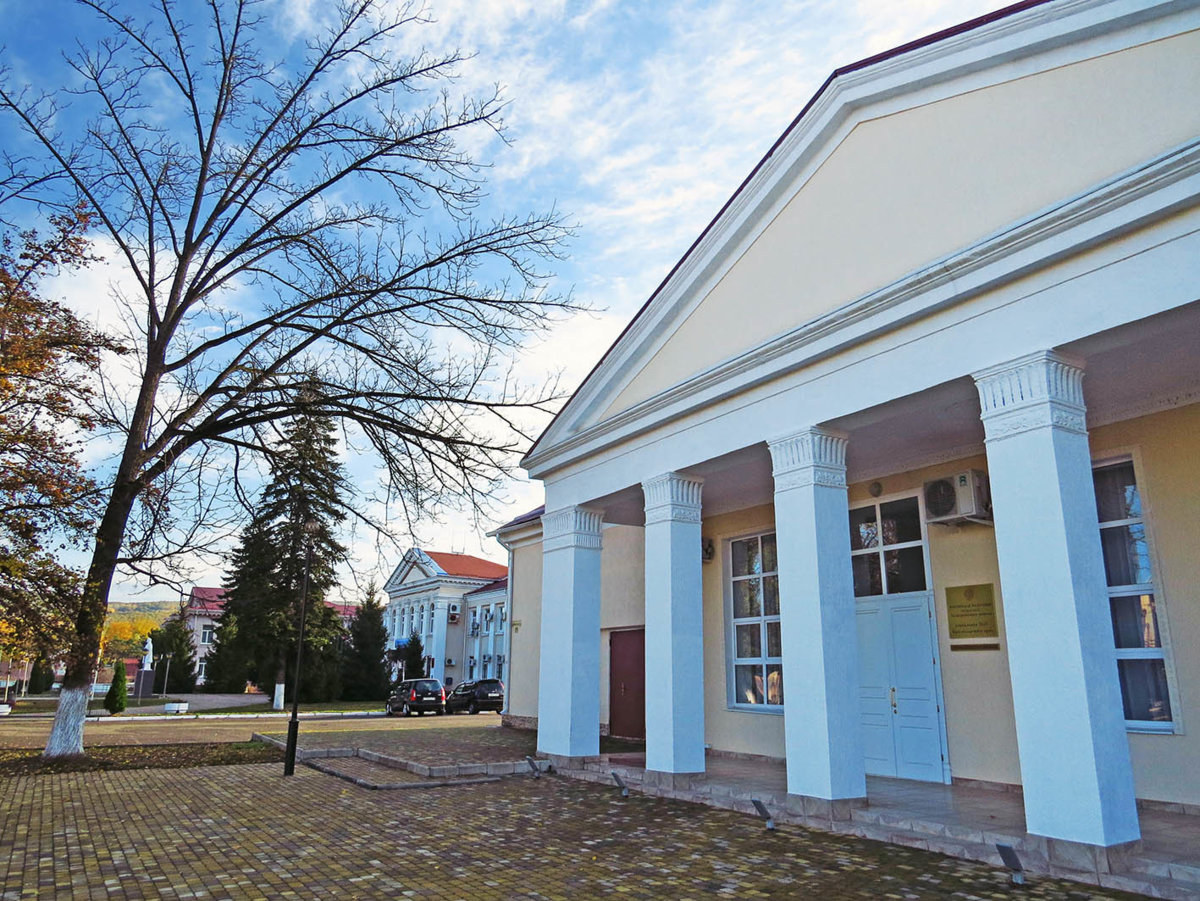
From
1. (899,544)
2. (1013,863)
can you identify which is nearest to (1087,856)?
(1013,863)

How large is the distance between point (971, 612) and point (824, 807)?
354 centimetres

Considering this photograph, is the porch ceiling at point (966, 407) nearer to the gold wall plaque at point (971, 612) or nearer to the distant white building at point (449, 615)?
the gold wall plaque at point (971, 612)

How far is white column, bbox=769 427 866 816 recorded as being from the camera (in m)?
7.86

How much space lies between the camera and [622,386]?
40.4 feet

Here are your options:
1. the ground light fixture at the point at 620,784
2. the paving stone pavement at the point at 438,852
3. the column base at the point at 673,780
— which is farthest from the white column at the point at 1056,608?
the ground light fixture at the point at 620,784

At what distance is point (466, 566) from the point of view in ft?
183

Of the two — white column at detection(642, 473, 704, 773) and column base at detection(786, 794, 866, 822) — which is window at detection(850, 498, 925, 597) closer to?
white column at detection(642, 473, 704, 773)

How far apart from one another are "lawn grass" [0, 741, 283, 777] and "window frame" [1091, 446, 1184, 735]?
12.8m

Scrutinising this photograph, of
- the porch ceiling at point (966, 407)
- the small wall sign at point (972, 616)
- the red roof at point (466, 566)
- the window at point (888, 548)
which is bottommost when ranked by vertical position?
the small wall sign at point (972, 616)

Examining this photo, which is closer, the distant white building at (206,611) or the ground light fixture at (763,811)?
the ground light fixture at (763,811)

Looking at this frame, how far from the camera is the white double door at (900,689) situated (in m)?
9.94

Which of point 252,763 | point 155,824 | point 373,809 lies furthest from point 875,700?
point 252,763

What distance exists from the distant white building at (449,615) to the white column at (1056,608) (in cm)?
4042

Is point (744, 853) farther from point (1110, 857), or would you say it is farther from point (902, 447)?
point (902, 447)
